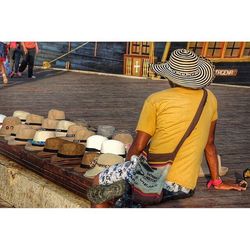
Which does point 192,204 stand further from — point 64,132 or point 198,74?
point 64,132

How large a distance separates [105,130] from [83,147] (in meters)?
0.90

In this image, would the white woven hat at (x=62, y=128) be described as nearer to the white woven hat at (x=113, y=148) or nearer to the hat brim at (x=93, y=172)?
the white woven hat at (x=113, y=148)

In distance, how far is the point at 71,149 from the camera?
21.4ft

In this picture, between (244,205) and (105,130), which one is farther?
(105,130)

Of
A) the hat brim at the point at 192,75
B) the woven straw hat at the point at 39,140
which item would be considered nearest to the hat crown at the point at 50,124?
the woven straw hat at the point at 39,140

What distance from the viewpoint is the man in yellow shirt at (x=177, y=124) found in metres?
4.84

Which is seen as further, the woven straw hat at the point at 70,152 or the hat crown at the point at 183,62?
the woven straw hat at the point at 70,152

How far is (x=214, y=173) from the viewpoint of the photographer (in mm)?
5555

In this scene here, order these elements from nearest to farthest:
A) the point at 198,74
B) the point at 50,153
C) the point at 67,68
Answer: the point at 198,74 < the point at 50,153 < the point at 67,68

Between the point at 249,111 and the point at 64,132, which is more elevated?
the point at 249,111

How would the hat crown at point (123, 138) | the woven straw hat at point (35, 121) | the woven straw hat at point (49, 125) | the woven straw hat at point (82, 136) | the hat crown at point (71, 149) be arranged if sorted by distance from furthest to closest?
the woven straw hat at point (35, 121), the woven straw hat at point (49, 125), the woven straw hat at point (82, 136), the hat crown at point (123, 138), the hat crown at point (71, 149)

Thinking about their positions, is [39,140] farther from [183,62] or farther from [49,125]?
[183,62]
